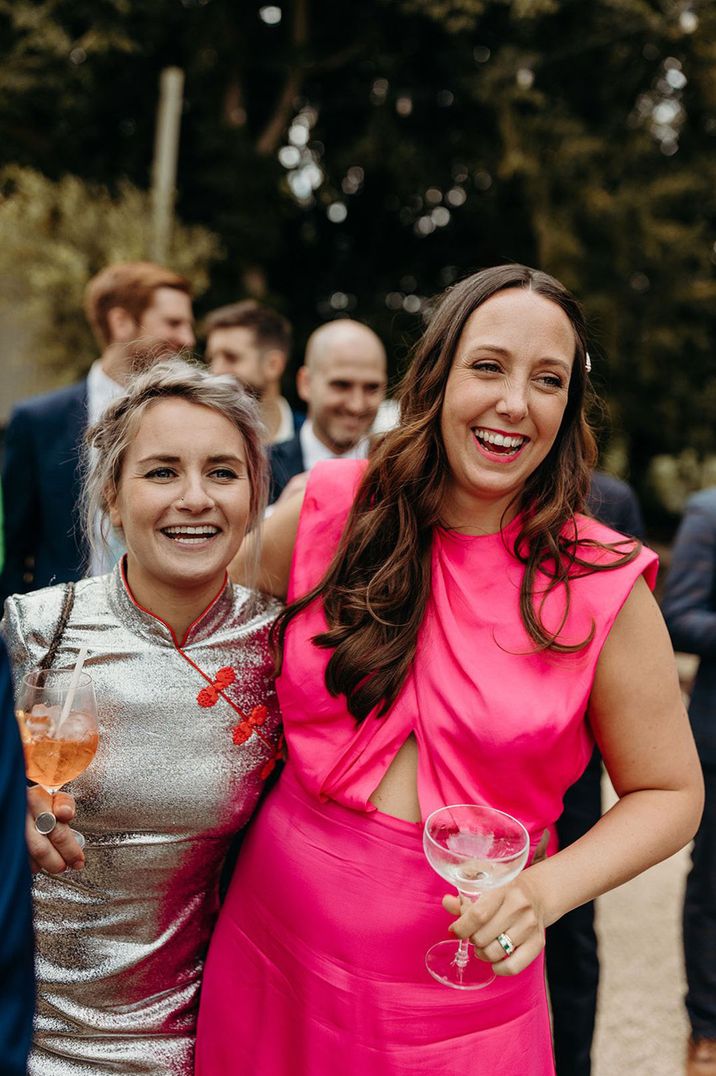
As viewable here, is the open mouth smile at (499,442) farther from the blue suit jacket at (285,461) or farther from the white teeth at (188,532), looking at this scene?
the blue suit jacket at (285,461)

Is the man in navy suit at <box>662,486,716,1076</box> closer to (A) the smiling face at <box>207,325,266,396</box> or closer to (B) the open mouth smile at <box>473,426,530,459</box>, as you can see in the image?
(B) the open mouth smile at <box>473,426,530,459</box>

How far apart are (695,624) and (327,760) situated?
1985 mm

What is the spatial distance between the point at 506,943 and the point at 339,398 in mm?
3246

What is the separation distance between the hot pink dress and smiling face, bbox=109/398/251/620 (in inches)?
10.1

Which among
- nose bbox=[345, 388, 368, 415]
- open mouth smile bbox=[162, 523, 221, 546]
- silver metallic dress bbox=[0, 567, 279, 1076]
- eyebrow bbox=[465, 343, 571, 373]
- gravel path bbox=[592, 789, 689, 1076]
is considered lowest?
gravel path bbox=[592, 789, 689, 1076]

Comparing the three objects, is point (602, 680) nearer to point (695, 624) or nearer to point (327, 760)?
point (327, 760)

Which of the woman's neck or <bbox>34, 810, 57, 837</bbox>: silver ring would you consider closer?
<bbox>34, 810, 57, 837</bbox>: silver ring

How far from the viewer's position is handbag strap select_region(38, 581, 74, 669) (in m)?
2.03

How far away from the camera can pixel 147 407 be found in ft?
6.95

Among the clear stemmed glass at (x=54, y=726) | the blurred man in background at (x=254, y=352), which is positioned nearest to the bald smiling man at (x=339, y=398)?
the blurred man in background at (x=254, y=352)

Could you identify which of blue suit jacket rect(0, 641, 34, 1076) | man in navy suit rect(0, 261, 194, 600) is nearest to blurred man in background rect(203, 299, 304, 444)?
man in navy suit rect(0, 261, 194, 600)

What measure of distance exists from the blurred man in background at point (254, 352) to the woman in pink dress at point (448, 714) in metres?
3.03

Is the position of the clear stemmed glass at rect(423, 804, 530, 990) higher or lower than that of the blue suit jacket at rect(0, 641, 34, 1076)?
lower

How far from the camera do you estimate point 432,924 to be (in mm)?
1874
